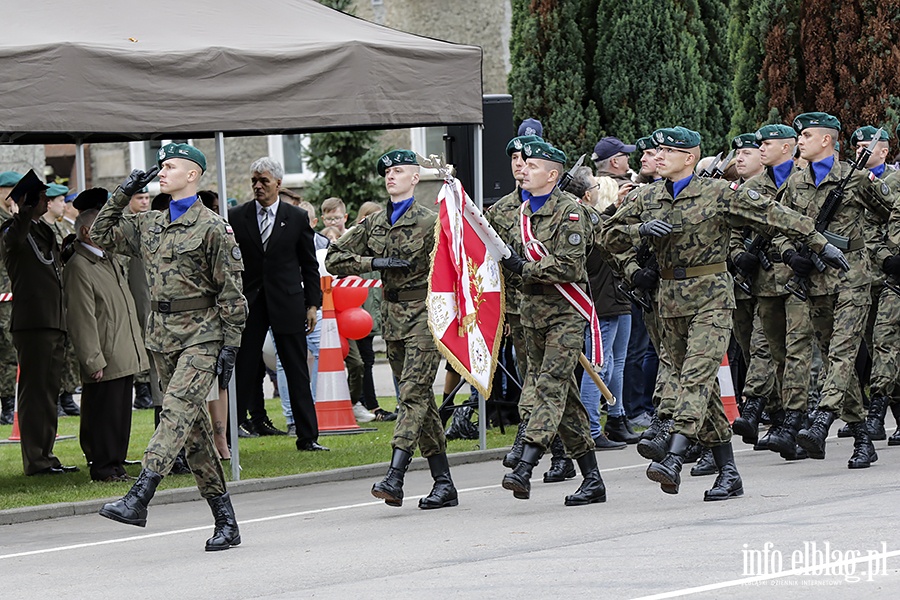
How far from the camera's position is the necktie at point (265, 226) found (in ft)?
41.7

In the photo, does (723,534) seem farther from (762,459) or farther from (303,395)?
(303,395)

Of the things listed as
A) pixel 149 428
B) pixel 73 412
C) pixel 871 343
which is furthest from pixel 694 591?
pixel 73 412

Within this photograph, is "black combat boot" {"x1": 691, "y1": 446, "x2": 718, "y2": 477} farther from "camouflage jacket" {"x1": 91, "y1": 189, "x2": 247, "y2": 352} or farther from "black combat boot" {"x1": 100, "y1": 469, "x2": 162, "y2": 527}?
"black combat boot" {"x1": 100, "y1": 469, "x2": 162, "y2": 527}

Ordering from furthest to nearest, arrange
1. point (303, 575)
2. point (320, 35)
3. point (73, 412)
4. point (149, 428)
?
point (73, 412)
point (149, 428)
point (320, 35)
point (303, 575)

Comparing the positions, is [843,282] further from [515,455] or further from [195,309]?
[195,309]

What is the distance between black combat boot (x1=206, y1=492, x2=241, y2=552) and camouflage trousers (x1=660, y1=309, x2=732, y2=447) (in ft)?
8.45

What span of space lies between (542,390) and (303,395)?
11.9 ft

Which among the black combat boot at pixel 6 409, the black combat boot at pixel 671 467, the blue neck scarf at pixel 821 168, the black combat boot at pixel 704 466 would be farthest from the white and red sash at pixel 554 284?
the black combat boot at pixel 6 409

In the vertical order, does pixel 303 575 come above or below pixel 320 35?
below

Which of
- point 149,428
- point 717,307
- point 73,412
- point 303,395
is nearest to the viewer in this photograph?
point 717,307

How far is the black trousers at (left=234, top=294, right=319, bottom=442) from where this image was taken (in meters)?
12.7

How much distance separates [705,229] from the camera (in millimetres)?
9500

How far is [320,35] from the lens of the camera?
446 inches

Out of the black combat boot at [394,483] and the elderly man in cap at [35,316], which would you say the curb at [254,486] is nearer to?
the elderly man in cap at [35,316]
